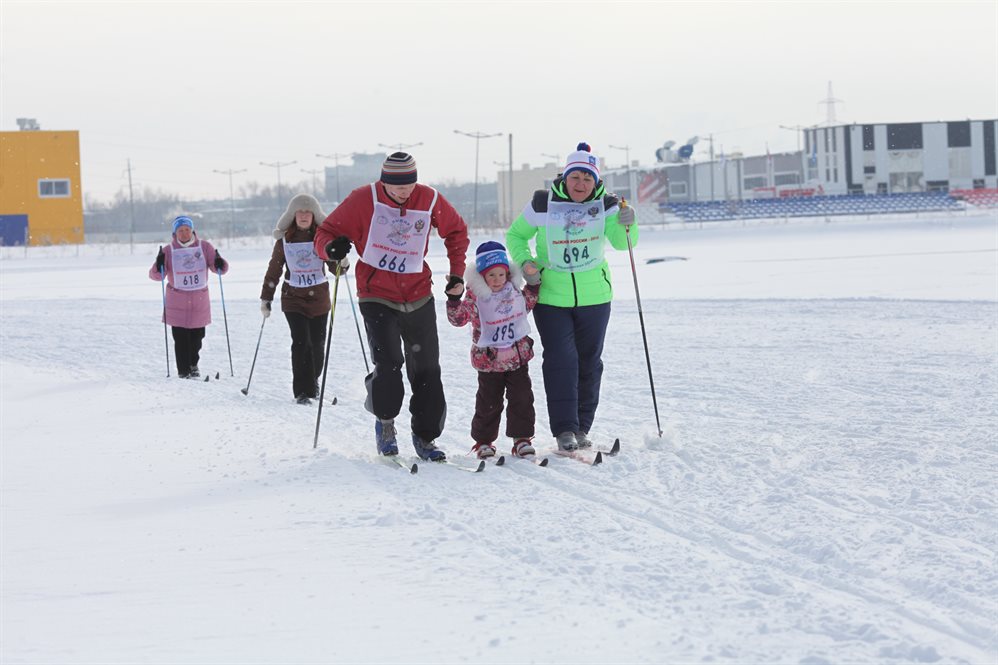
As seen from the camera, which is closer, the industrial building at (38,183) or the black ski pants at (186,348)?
the black ski pants at (186,348)

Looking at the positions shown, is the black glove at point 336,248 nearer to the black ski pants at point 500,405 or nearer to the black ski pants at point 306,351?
the black ski pants at point 500,405

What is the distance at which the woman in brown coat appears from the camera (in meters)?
8.92

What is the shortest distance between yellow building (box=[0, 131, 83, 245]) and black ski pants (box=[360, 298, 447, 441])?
62560 millimetres

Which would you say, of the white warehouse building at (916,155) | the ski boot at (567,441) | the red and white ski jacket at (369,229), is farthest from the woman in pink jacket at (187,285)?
the white warehouse building at (916,155)

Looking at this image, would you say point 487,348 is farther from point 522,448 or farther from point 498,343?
point 522,448

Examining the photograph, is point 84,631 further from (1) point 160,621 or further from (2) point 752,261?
(2) point 752,261

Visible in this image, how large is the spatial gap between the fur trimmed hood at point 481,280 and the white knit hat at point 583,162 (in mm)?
581

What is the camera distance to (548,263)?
6352 mm

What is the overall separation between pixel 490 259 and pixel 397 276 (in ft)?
1.68

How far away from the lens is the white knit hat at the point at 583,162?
617 centimetres

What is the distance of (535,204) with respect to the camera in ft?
20.6

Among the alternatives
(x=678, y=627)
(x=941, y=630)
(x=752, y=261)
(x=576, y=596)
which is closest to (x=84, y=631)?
(x=576, y=596)

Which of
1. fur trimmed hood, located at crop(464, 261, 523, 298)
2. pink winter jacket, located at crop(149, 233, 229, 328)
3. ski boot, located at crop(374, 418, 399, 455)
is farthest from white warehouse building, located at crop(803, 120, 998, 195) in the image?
ski boot, located at crop(374, 418, 399, 455)

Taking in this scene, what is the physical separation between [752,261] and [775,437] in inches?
787
